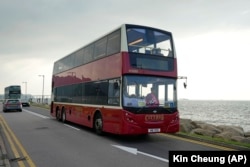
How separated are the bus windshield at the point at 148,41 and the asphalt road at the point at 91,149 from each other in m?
3.65

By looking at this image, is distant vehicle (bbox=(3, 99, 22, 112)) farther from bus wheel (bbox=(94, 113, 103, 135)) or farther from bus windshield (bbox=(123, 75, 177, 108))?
bus windshield (bbox=(123, 75, 177, 108))

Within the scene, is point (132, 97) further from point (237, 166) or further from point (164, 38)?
point (237, 166)

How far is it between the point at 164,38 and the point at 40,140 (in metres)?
6.71

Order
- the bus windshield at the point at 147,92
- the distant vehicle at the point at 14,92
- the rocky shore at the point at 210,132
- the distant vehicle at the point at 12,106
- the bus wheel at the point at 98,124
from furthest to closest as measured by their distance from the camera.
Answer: the distant vehicle at the point at 14,92, the distant vehicle at the point at 12,106, the rocky shore at the point at 210,132, the bus wheel at the point at 98,124, the bus windshield at the point at 147,92

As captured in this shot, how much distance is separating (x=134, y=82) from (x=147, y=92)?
66cm

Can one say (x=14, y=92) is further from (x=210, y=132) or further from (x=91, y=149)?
(x=91, y=149)

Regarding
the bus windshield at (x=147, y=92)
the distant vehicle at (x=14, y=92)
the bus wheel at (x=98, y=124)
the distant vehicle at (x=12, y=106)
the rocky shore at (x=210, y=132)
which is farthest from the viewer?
the distant vehicle at (x=14, y=92)

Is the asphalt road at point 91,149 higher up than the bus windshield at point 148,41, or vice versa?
the bus windshield at point 148,41

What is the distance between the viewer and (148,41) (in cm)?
1281

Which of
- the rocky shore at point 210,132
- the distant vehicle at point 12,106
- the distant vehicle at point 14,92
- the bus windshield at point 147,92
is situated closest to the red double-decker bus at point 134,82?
the bus windshield at point 147,92

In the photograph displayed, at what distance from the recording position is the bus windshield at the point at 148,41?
40.9 feet

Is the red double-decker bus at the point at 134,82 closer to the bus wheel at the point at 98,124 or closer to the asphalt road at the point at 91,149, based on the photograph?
the bus wheel at the point at 98,124

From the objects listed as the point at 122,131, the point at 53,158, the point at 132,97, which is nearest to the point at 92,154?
the point at 53,158

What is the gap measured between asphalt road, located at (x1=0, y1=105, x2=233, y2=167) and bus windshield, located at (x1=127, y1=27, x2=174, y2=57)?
12.0 ft
